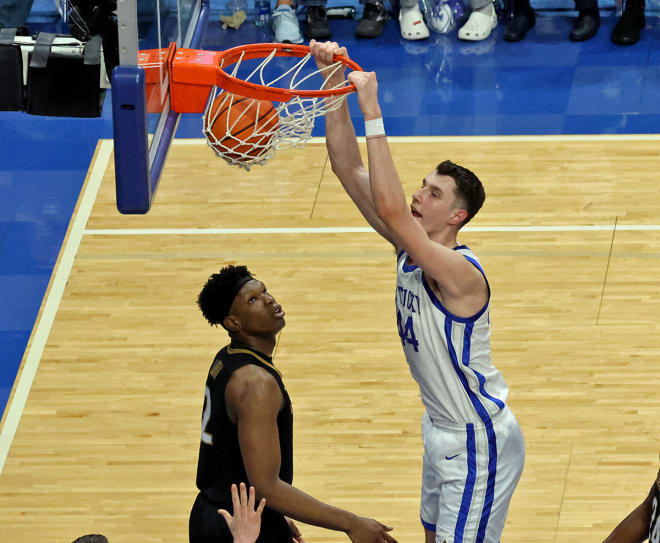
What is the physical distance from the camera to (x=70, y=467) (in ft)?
19.6

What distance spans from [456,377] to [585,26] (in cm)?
760

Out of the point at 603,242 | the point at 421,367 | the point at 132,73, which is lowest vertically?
the point at 603,242

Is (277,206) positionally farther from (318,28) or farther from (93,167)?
(318,28)

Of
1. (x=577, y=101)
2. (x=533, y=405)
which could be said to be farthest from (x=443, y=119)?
(x=533, y=405)

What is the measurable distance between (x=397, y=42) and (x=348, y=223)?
3.73m

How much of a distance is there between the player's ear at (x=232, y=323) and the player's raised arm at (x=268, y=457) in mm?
243

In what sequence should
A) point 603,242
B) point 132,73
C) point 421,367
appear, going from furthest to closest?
1. point 603,242
2. point 421,367
3. point 132,73

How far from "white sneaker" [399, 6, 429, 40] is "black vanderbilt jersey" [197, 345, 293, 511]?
7.50 m

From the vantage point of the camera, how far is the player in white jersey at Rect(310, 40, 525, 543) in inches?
172

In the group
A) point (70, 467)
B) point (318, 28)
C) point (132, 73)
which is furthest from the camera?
point (318, 28)

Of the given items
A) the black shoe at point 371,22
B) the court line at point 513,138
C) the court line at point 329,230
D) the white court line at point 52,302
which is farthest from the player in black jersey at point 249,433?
the black shoe at point 371,22

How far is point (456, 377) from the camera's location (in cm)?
447

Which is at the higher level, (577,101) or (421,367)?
(421,367)

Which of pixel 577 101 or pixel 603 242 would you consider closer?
pixel 603 242
